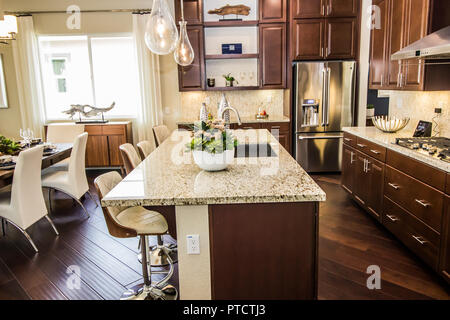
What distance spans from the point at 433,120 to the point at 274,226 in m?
2.54

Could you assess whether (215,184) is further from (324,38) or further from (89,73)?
(89,73)

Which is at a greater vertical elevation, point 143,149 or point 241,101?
point 241,101

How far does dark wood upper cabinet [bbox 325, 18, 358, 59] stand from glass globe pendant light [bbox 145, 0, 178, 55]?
12.1 feet

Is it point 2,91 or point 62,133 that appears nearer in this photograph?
point 62,133

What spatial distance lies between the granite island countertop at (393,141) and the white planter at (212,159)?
1.46m

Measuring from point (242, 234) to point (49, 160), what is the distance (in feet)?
9.67

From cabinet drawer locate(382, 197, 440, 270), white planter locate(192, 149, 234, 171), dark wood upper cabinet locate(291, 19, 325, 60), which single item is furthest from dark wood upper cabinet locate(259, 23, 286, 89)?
white planter locate(192, 149, 234, 171)

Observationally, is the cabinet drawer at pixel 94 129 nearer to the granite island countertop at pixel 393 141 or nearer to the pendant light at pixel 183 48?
the pendant light at pixel 183 48

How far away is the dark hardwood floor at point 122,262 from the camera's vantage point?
8.28ft

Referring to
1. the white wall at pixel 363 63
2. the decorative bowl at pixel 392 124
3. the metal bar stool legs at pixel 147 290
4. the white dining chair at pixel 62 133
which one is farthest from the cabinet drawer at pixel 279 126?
the metal bar stool legs at pixel 147 290

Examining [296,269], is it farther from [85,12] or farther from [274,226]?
[85,12]

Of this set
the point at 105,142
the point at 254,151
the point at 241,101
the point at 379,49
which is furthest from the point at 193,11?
the point at 254,151

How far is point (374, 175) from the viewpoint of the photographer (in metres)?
3.56

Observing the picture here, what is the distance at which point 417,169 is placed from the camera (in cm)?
278
